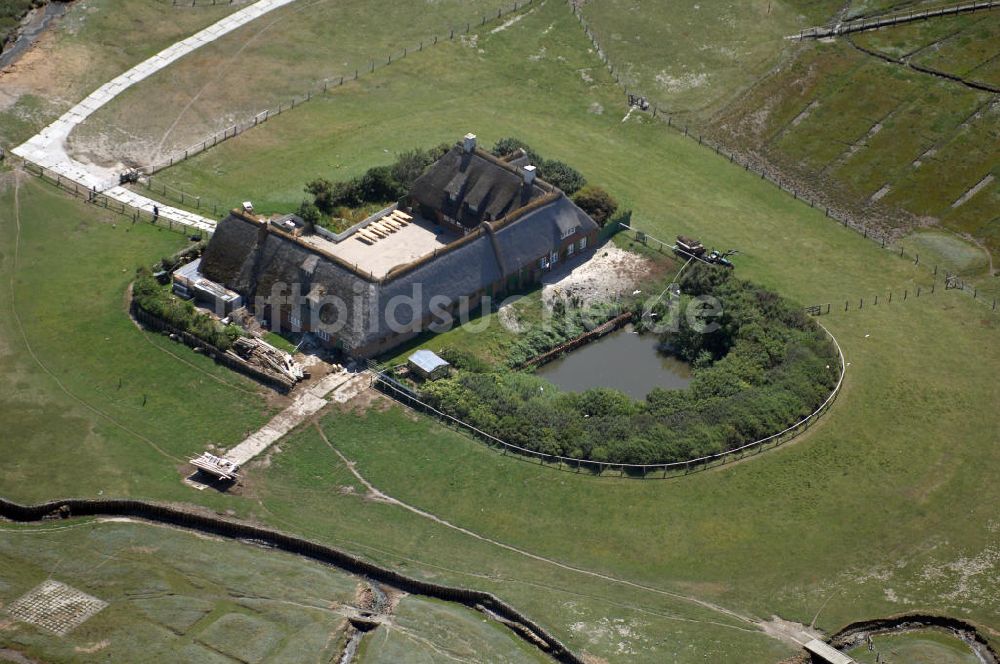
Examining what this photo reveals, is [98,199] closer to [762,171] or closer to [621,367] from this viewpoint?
[621,367]

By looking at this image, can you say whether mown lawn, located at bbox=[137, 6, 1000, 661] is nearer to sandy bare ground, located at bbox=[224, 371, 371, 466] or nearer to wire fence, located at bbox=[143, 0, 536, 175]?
sandy bare ground, located at bbox=[224, 371, 371, 466]

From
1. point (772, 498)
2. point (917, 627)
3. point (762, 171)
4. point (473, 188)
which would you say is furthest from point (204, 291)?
point (917, 627)

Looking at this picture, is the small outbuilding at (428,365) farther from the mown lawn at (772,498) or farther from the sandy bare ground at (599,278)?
the sandy bare ground at (599,278)

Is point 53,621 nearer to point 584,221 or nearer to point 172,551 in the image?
point 172,551

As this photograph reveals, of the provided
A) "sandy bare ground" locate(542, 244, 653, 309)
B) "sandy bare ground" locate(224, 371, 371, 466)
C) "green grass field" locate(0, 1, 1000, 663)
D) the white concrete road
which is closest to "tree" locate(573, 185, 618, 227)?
"sandy bare ground" locate(542, 244, 653, 309)

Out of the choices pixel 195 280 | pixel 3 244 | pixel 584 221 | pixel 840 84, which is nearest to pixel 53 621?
pixel 195 280
